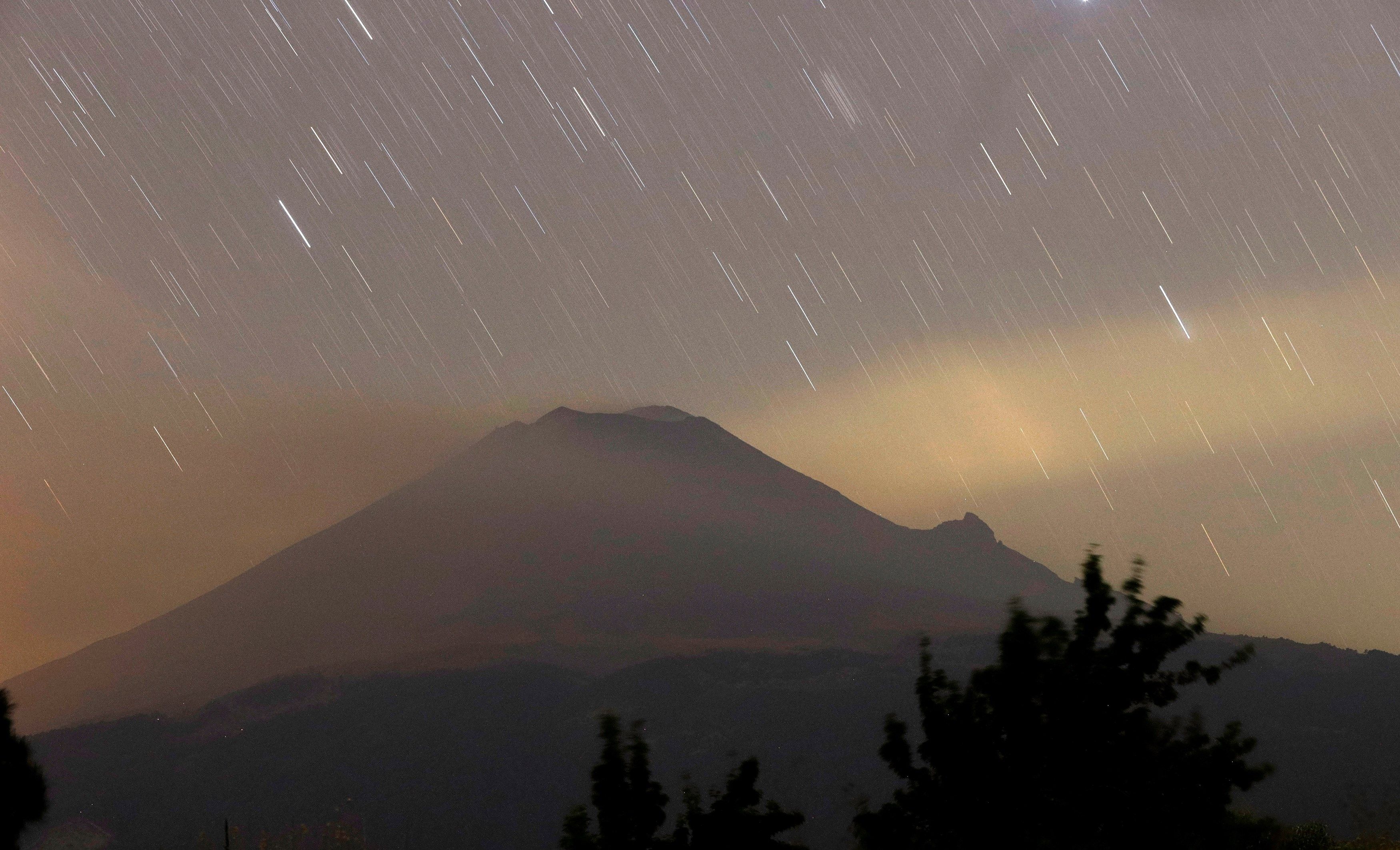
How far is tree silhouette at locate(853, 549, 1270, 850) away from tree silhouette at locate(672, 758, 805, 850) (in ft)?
5.99

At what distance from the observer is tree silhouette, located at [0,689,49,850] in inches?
564

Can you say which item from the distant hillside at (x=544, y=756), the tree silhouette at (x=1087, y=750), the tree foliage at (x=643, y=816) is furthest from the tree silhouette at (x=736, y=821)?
the distant hillside at (x=544, y=756)

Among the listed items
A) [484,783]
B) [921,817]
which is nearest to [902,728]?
[921,817]

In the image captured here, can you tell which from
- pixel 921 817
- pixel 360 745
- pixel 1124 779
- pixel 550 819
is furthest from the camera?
pixel 360 745

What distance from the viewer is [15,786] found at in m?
14.6

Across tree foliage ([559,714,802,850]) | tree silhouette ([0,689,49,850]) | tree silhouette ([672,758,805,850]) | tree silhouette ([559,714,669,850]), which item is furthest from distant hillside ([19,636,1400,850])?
tree silhouette ([559,714,669,850])

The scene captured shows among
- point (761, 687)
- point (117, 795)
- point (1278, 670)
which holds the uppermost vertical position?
point (117, 795)

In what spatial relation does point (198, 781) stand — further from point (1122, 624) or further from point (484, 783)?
point (1122, 624)

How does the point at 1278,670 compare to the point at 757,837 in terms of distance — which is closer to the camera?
the point at 757,837

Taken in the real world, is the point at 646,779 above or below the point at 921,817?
above

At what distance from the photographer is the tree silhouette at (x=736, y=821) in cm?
1291

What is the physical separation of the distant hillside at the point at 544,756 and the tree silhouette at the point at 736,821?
413ft

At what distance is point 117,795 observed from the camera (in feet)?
558

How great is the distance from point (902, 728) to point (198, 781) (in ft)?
641
